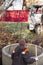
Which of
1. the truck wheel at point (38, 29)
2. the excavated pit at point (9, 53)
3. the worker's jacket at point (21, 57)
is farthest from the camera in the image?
the truck wheel at point (38, 29)

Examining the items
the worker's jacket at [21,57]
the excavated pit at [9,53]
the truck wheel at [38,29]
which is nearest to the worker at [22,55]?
the worker's jacket at [21,57]

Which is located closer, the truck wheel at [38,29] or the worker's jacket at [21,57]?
the worker's jacket at [21,57]

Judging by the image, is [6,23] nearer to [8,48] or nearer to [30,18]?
[30,18]

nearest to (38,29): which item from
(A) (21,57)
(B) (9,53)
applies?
(B) (9,53)

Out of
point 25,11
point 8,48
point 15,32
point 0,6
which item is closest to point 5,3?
point 0,6

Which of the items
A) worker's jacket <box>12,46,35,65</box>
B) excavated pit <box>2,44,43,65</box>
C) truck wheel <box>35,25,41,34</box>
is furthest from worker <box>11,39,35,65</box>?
truck wheel <box>35,25,41,34</box>

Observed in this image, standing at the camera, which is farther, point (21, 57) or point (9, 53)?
point (9, 53)

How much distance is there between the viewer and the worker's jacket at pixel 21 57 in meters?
5.60

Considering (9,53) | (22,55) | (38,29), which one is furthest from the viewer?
(38,29)

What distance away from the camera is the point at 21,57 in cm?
565

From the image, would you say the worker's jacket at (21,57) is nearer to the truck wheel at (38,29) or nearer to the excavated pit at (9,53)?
the excavated pit at (9,53)

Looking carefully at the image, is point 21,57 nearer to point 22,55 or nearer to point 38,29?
point 22,55

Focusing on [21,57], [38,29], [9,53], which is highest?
[21,57]

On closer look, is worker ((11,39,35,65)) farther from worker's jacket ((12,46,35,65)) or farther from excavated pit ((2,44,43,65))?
excavated pit ((2,44,43,65))
